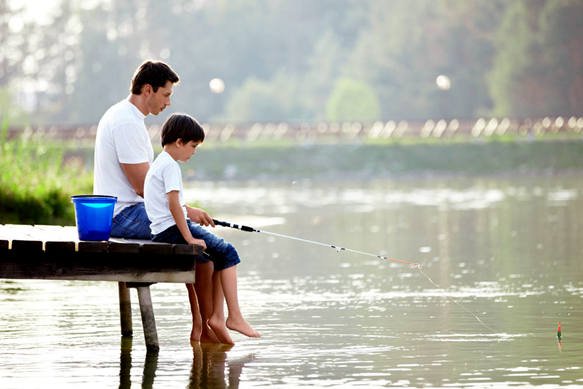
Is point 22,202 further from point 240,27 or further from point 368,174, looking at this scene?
point 240,27

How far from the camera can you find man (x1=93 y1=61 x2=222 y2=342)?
338 inches

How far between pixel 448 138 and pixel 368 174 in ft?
26.9

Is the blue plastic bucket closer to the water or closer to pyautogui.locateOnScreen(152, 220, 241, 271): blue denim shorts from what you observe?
pyautogui.locateOnScreen(152, 220, 241, 271): blue denim shorts

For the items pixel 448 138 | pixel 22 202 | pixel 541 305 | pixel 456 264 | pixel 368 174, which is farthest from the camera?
pixel 448 138

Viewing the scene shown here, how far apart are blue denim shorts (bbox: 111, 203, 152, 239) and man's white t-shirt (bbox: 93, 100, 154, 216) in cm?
6

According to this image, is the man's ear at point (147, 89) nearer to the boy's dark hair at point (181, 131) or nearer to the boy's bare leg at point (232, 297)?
the boy's dark hair at point (181, 131)

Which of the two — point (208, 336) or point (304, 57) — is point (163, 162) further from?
point (304, 57)

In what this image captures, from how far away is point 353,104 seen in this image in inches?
3019

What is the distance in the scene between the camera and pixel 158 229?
8.38 metres

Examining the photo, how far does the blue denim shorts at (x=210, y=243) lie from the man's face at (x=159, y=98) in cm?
77

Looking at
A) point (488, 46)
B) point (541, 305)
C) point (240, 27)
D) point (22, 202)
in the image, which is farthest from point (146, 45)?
point (541, 305)

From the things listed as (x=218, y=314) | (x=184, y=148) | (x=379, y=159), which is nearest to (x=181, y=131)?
(x=184, y=148)

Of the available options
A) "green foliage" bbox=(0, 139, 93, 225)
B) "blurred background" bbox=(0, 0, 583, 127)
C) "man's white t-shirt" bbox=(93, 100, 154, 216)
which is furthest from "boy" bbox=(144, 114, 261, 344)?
"blurred background" bbox=(0, 0, 583, 127)

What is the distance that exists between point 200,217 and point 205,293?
503mm
